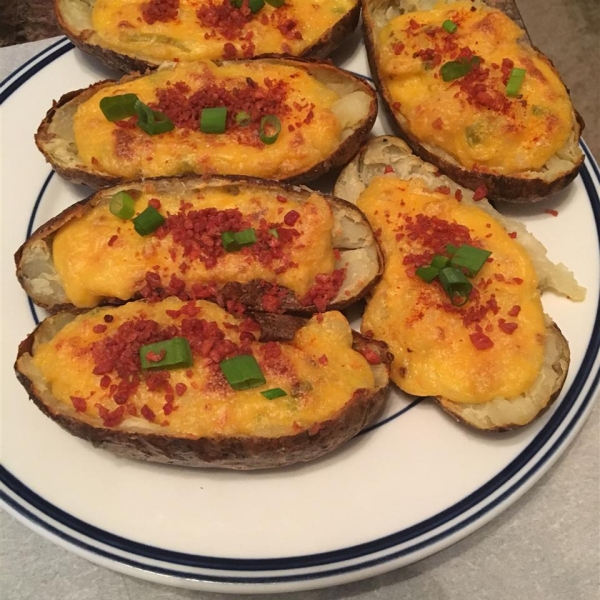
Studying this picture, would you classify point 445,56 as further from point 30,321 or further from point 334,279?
point 30,321

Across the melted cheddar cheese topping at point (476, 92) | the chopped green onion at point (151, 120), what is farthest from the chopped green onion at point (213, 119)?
the melted cheddar cheese topping at point (476, 92)

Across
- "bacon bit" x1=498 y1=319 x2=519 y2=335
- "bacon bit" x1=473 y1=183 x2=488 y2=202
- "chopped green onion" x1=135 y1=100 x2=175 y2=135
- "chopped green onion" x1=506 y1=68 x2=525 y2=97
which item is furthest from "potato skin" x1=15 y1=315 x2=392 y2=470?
"chopped green onion" x1=506 y1=68 x2=525 y2=97

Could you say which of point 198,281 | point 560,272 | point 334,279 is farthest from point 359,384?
point 560,272

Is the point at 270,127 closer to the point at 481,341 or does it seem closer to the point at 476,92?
the point at 476,92

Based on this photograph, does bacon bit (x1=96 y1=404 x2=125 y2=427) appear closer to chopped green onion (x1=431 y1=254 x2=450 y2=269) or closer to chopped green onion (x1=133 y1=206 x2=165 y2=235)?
chopped green onion (x1=133 y1=206 x2=165 y2=235)

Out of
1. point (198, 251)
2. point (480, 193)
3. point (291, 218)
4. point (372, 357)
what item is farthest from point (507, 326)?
point (198, 251)

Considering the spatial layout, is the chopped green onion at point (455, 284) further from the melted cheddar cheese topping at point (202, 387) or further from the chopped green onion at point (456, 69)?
the chopped green onion at point (456, 69)

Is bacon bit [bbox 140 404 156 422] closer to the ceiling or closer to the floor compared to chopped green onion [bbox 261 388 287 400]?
closer to the ceiling
